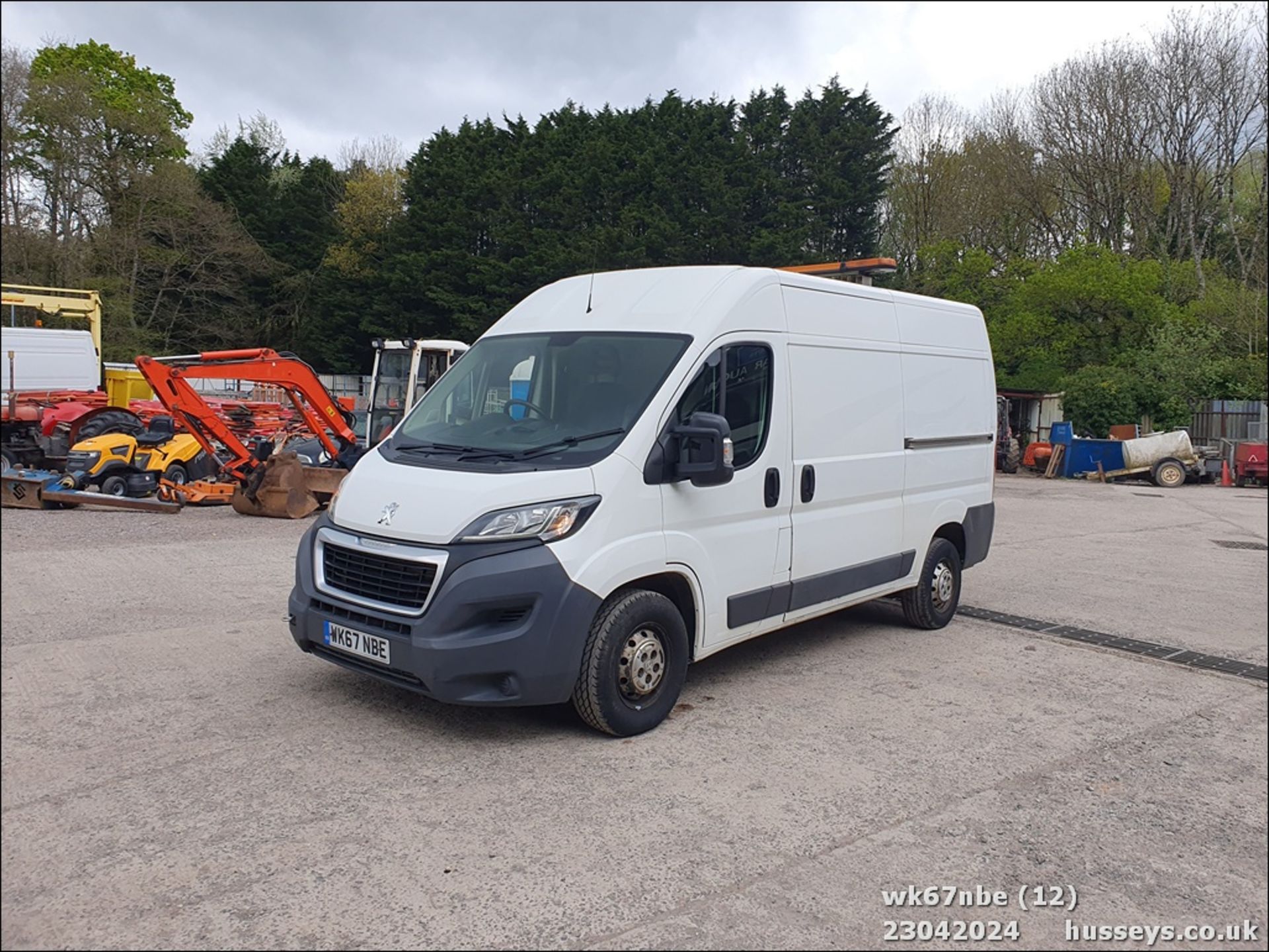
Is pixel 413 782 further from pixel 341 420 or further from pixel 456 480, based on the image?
pixel 341 420

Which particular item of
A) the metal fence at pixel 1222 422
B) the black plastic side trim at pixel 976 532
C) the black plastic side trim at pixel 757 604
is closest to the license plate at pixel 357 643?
the black plastic side trim at pixel 757 604

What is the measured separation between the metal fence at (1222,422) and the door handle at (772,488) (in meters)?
22.6

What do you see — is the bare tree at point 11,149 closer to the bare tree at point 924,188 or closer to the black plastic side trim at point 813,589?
the black plastic side trim at point 813,589

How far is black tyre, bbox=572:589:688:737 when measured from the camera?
15.8 ft

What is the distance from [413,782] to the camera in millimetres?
4383

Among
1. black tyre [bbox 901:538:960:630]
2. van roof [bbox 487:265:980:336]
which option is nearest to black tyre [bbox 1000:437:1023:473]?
black tyre [bbox 901:538:960:630]

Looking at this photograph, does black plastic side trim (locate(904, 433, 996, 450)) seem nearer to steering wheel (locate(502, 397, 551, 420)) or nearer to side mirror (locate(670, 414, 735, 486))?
side mirror (locate(670, 414, 735, 486))

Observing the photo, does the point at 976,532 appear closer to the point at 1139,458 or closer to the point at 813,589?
the point at 813,589

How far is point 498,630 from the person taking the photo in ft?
15.1

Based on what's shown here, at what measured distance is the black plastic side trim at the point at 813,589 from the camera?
5.66m

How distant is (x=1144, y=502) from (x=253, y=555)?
1735 centimetres

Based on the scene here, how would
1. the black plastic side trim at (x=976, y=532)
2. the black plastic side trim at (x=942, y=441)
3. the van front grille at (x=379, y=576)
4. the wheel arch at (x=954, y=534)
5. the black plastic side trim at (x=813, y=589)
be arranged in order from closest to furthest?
the van front grille at (x=379, y=576)
the black plastic side trim at (x=813, y=589)
the black plastic side trim at (x=942, y=441)
the wheel arch at (x=954, y=534)
the black plastic side trim at (x=976, y=532)

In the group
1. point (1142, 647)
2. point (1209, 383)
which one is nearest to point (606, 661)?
point (1142, 647)

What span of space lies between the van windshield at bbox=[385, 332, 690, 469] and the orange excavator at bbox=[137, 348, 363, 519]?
27.6ft
